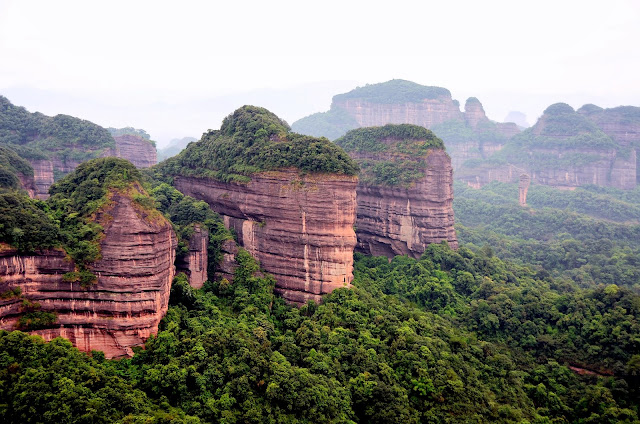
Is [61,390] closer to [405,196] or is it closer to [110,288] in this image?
[110,288]

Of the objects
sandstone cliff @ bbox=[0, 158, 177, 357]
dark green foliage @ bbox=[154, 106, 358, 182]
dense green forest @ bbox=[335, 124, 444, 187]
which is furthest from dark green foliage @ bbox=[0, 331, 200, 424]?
dense green forest @ bbox=[335, 124, 444, 187]

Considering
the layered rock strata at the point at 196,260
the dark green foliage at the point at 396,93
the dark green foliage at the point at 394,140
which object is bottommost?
the layered rock strata at the point at 196,260

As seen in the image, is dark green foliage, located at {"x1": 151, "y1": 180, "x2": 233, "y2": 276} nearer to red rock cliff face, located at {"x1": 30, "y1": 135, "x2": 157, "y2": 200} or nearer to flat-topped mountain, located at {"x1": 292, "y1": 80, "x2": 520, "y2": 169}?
red rock cliff face, located at {"x1": 30, "y1": 135, "x2": 157, "y2": 200}

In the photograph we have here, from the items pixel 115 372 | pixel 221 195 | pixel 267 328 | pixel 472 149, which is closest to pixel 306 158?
pixel 221 195

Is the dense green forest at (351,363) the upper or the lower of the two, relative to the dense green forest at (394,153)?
lower

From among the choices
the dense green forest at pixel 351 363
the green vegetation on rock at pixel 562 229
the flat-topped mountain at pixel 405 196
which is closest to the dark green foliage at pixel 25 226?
the dense green forest at pixel 351 363

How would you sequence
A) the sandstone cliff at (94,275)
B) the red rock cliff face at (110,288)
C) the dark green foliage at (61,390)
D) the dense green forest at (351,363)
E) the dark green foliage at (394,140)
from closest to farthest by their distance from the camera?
the dark green foliage at (61,390)
the dense green forest at (351,363)
the sandstone cliff at (94,275)
the red rock cliff face at (110,288)
the dark green foliage at (394,140)

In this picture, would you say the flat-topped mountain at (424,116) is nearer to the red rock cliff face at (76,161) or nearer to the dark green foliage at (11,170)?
the red rock cliff face at (76,161)

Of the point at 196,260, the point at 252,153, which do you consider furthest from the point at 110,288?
the point at 252,153
